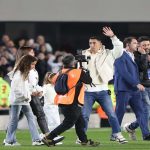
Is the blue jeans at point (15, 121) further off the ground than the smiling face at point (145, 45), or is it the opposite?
the smiling face at point (145, 45)

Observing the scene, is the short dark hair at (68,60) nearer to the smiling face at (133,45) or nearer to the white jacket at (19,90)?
the white jacket at (19,90)

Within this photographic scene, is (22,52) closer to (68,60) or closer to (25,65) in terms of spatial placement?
(25,65)

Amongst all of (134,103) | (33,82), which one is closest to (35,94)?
(33,82)

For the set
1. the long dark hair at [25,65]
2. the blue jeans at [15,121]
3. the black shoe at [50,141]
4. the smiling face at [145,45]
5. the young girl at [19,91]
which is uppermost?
the smiling face at [145,45]

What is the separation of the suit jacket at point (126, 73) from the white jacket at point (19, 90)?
2.15 metres

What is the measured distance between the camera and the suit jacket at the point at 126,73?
19.9 m

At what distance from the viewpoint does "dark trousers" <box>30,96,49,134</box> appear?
19.3m

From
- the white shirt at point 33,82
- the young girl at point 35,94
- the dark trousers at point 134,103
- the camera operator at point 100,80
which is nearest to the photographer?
the young girl at point 35,94

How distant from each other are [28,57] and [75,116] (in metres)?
1.42

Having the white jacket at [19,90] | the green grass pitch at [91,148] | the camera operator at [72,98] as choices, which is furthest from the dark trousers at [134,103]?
A: the white jacket at [19,90]

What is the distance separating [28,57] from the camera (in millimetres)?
18703

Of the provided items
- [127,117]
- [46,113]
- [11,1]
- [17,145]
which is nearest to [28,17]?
[11,1]

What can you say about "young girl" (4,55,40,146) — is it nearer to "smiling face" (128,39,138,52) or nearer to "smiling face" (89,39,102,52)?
"smiling face" (89,39,102,52)

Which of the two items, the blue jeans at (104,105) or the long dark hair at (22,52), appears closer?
the long dark hair at (22,52)
